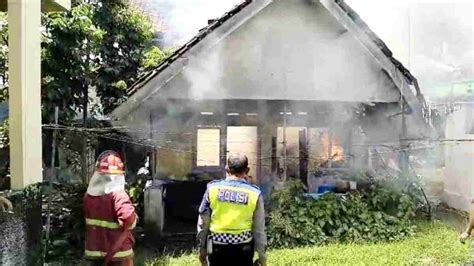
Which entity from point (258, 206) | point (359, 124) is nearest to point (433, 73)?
point (359, 124)

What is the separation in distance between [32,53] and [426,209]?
804 cm

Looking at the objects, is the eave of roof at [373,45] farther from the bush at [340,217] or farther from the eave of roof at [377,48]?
the bush at [340,217]

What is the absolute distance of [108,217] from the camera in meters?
5.05

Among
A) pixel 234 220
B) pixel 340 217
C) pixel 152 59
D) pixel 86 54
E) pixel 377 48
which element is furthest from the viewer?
pixel 152 59

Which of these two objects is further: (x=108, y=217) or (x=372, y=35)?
(x=372, y=35)

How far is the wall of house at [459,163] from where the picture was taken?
11.8 m

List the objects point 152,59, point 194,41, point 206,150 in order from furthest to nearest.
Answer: point 152,59
point 206,150
point 194,41

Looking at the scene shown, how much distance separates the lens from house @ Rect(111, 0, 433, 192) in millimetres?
9773

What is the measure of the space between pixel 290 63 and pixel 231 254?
607 centimetres

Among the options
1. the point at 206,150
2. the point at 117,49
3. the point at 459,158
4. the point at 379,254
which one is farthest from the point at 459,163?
the point at 117,49

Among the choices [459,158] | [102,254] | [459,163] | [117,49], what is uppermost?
[117,49]

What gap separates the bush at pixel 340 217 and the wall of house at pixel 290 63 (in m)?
1.79

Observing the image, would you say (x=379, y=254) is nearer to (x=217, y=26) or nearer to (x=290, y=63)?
(x=290, y=63)

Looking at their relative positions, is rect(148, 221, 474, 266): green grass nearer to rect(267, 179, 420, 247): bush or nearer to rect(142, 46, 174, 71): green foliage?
rect(267, 179, 420, 247): bush
